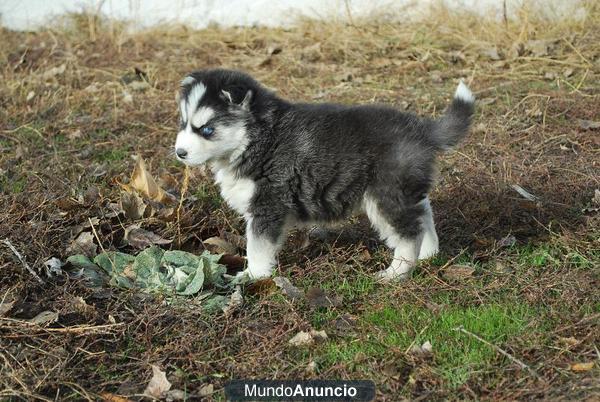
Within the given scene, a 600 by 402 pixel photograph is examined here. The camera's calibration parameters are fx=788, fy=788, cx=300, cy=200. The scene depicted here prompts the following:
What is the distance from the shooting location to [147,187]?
18.2 feet

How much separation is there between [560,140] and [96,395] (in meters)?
4.69

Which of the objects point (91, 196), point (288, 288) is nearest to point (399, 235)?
point (288, 288)

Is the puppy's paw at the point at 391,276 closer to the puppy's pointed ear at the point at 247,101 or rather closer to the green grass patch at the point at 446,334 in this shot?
the green grass patch at the point at 446,334

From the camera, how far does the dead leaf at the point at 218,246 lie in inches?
202

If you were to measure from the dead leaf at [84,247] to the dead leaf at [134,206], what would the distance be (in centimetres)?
40

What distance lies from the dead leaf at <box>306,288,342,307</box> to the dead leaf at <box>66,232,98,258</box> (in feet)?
4.52

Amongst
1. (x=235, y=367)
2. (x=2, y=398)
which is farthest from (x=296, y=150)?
(x=2, y=398)

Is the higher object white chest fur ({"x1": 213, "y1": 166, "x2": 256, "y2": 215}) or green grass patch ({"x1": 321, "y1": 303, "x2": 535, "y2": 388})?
white chest fur ({"x1": 213, "y1": 166, "x2": 256, "y2": 215})

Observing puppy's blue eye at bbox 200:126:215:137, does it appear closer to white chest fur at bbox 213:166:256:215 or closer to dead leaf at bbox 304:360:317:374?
white chest fur at bbox 213:166:256:215

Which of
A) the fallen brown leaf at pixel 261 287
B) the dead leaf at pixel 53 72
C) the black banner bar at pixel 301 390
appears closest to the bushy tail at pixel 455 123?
the fallen brown leaf at pixel 261 287

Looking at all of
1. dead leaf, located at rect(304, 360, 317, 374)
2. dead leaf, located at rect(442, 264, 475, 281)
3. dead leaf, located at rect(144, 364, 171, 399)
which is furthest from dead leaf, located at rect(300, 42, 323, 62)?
dead leaf, located at rect(144, 364, 171, 399)

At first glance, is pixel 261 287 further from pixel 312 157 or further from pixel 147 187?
pixel 147 187

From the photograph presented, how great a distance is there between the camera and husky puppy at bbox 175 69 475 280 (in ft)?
15.4

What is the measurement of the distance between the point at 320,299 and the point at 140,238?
1.35 meters
